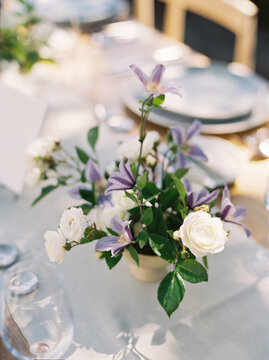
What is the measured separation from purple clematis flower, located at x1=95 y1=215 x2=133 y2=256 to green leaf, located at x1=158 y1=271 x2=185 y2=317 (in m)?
0.08

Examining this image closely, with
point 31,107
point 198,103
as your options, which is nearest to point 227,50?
point 198,103

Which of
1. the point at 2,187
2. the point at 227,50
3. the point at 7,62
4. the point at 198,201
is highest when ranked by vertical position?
the point at 198,201

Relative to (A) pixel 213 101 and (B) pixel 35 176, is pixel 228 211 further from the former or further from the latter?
(A) pixel 213 101

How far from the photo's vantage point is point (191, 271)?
722 millimetres

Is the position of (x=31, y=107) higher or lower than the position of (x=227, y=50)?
higher

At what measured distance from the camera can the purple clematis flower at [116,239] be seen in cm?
72

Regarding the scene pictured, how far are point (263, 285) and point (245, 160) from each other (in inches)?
17.3

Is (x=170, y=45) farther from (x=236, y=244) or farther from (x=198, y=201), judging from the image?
(x=198, y=201)

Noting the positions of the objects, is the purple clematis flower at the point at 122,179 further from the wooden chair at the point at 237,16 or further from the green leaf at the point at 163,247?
the wooden chair at the point at 237,16

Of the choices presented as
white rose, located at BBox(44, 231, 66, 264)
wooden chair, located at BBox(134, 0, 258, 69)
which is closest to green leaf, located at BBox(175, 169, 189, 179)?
white rose, located at BBox(44, 231, 66, 264)

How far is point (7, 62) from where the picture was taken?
1445mm

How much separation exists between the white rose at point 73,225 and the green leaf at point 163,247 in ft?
0.36

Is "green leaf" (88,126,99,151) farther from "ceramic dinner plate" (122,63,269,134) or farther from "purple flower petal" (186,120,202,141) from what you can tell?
"ceramic dinner plate" (122,63,269,134)

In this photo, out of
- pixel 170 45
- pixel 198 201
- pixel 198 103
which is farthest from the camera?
pixel 170 45
